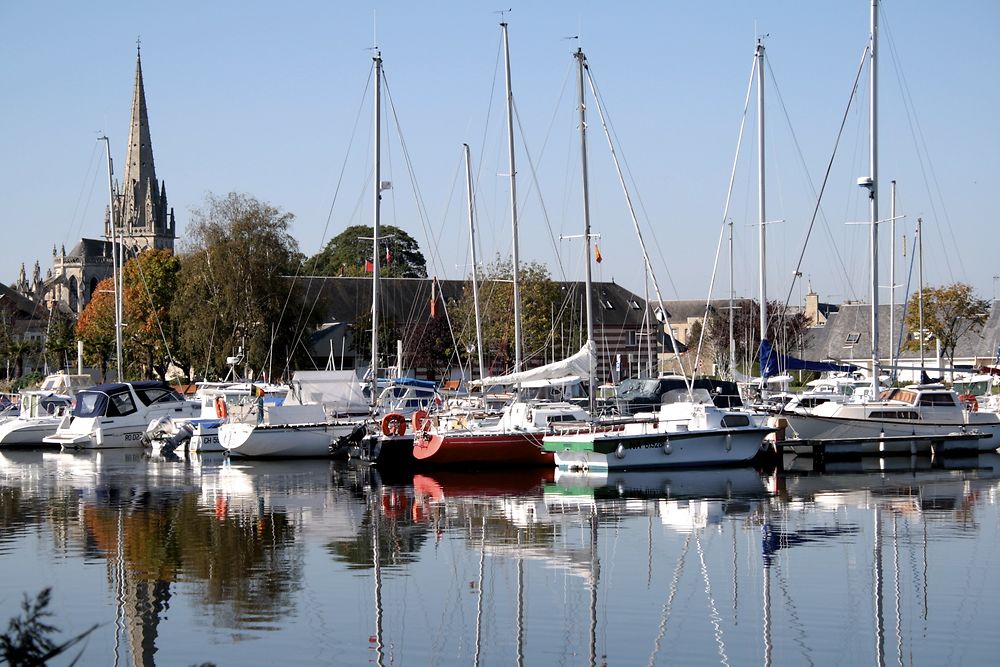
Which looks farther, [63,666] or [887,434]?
[887,434]

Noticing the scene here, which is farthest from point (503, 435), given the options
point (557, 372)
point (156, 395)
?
point (156, 395)

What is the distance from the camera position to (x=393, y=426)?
41.1m

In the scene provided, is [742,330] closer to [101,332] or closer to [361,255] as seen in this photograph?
[361,255]

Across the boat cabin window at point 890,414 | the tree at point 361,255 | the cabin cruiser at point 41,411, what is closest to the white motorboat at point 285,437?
the cabin cruiser at point 41,411

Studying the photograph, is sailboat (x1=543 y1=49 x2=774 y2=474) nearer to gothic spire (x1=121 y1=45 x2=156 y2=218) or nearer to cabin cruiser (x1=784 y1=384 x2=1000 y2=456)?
cabin cruiser (x1=784 y1=384 x2=1000 y2=456)

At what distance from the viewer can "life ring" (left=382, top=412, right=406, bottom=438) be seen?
40781 mm

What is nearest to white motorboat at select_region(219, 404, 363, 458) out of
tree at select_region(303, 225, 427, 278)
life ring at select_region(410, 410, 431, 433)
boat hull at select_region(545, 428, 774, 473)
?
life ring at select_region(410, 410, 431, 433)

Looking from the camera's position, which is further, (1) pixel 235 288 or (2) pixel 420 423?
(1) pixel 235 288

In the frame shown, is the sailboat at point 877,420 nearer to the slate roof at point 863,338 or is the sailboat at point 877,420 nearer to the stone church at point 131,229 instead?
the slate roof at point 863,338

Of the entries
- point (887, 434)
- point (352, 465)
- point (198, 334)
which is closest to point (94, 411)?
point (352, 465)

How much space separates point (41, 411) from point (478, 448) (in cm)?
2898

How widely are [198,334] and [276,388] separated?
25376 millimetres

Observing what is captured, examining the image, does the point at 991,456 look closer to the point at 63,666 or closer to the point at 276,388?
the point at 276,388

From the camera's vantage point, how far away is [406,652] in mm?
17219
